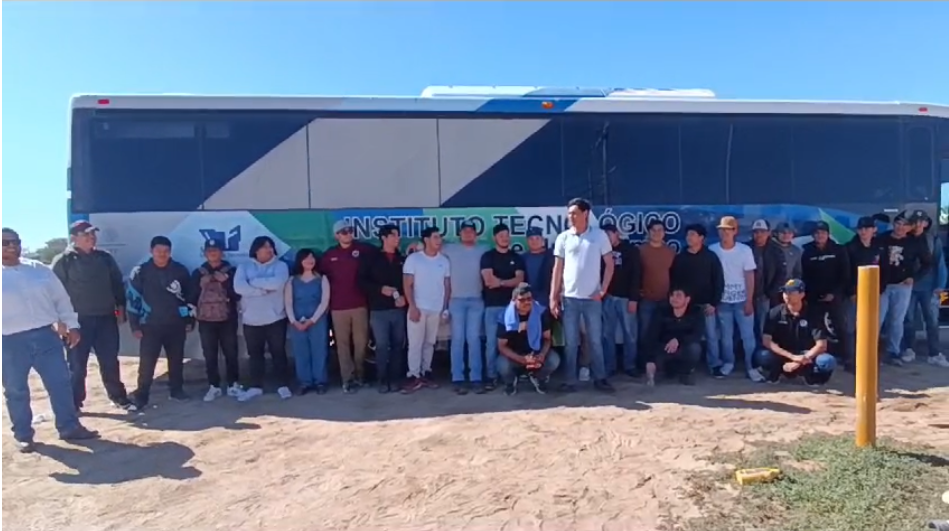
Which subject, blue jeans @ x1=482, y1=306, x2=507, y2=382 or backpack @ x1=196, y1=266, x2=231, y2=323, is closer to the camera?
backpack @ x1=196, y1=266, x2=231, y2=323

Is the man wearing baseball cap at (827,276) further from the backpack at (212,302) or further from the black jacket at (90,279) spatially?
the black jacket at (90,279)

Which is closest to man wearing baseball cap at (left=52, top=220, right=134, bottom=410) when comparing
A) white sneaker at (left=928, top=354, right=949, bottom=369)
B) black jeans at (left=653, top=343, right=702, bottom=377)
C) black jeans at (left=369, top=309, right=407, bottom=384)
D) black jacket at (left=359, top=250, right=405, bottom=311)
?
black jacket at (left=359, top=250, right=405, bottom=311)

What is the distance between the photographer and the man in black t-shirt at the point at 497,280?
710 centimetres

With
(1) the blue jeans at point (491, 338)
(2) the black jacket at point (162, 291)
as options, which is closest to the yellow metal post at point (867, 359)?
(1) the blue jeans at point (491, 338)

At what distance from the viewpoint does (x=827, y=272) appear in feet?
24.9

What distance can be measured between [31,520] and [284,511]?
1.59 meters

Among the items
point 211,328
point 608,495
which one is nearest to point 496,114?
point 211,328

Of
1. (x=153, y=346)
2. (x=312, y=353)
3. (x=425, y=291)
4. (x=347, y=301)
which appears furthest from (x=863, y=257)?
(x=153, y=346)

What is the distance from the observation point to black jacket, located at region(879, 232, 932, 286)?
25.7 feet

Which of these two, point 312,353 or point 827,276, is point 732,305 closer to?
point 827,276

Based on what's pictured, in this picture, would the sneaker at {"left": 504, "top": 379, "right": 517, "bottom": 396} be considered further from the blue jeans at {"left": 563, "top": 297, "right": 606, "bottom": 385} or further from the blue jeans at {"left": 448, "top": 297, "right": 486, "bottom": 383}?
the blue jeans at {"left": 563, "top": 297, "right": 606, "bottom": 385}

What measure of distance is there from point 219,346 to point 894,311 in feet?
25.6

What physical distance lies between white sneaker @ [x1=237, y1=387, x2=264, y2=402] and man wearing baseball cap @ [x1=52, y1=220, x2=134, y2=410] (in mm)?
1020

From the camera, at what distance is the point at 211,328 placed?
22.8 feet
